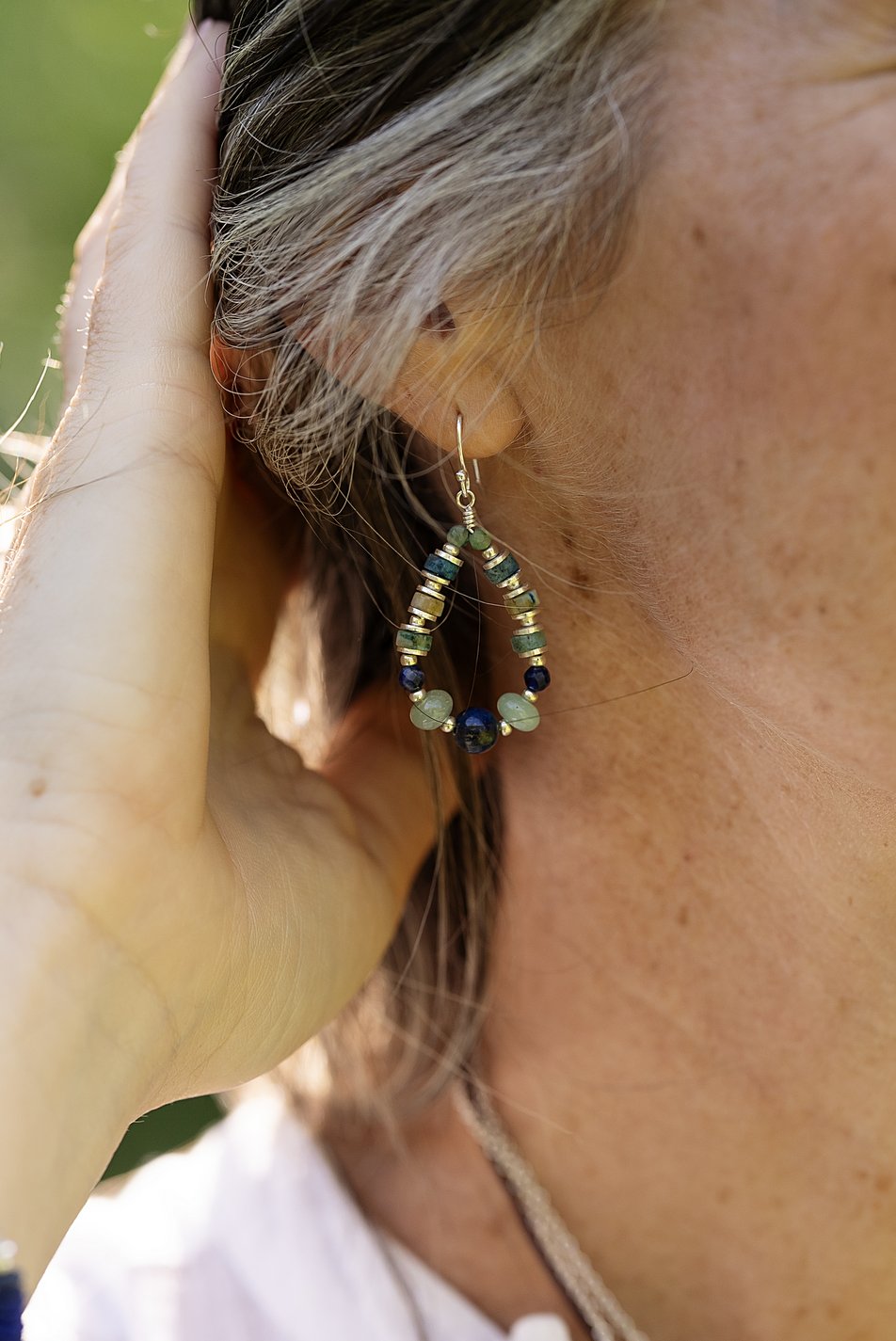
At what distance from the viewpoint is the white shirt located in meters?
1.46

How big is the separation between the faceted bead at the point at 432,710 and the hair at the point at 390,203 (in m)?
0.14

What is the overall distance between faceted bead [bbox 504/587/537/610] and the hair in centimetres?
15

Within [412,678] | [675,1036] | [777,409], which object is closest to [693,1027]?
[675,1036]

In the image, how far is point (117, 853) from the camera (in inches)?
41.1

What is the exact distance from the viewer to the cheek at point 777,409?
0.89 meters

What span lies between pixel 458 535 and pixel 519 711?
0.69 feet

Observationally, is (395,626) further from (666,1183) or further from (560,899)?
(666,1183)

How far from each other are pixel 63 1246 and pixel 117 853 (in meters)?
0.79

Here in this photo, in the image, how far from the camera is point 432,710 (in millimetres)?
1275

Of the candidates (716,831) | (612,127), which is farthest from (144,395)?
(716,831)

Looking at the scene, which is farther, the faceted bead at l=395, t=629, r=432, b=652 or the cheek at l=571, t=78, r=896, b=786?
the faceted bead at l=395, t=629, r=432, b=652

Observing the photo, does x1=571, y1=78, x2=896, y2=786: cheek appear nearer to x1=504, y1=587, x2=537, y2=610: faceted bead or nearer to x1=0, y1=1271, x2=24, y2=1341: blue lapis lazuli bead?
x1=504, y1=587, x2=537, y2=610: faceted bead

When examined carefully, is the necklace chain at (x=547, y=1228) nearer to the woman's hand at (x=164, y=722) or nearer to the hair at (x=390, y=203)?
the woman's hand at (x=164, y=722)

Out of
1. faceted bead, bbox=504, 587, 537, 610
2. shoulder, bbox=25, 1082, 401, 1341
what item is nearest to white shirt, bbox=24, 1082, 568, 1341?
shoulder, bbox=25, 1082, 401, 1341
